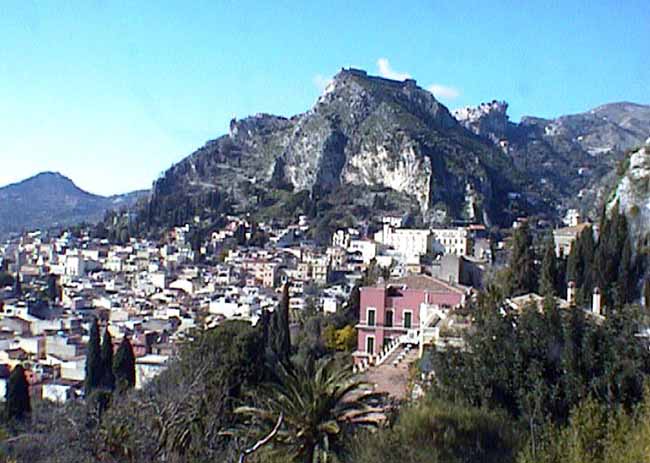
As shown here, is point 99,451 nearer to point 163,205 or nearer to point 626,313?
point 626,313

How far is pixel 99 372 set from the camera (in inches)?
942

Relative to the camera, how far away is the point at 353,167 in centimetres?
9281

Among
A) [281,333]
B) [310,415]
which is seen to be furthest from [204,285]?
[310,415]

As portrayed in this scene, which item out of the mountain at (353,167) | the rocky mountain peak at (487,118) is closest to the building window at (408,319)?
the mountain at (353,167)

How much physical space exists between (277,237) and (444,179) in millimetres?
23319

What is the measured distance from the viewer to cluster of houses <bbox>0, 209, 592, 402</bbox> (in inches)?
862

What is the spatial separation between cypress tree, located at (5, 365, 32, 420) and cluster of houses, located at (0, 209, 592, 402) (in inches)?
57.2

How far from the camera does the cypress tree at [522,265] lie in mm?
23172

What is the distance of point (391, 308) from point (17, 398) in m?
10.3

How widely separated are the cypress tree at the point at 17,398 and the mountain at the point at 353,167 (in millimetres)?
57462

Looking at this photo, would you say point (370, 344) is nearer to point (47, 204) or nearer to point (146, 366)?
point (146, 366)

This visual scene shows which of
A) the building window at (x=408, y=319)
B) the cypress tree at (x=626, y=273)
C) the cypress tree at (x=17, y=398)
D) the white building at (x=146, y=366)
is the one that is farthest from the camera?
the white building at (x=146, y=366)

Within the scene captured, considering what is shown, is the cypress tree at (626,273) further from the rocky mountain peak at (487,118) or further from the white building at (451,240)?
the rocky mountain peak at (487,118)

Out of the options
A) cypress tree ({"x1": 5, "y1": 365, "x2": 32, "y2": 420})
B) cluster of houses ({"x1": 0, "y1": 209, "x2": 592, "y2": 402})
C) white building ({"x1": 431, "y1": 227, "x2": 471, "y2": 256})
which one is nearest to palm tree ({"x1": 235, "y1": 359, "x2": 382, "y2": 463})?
cluster of houses ({"x1": 0, "y1": 209, "x2": 592, "y2": 402})
